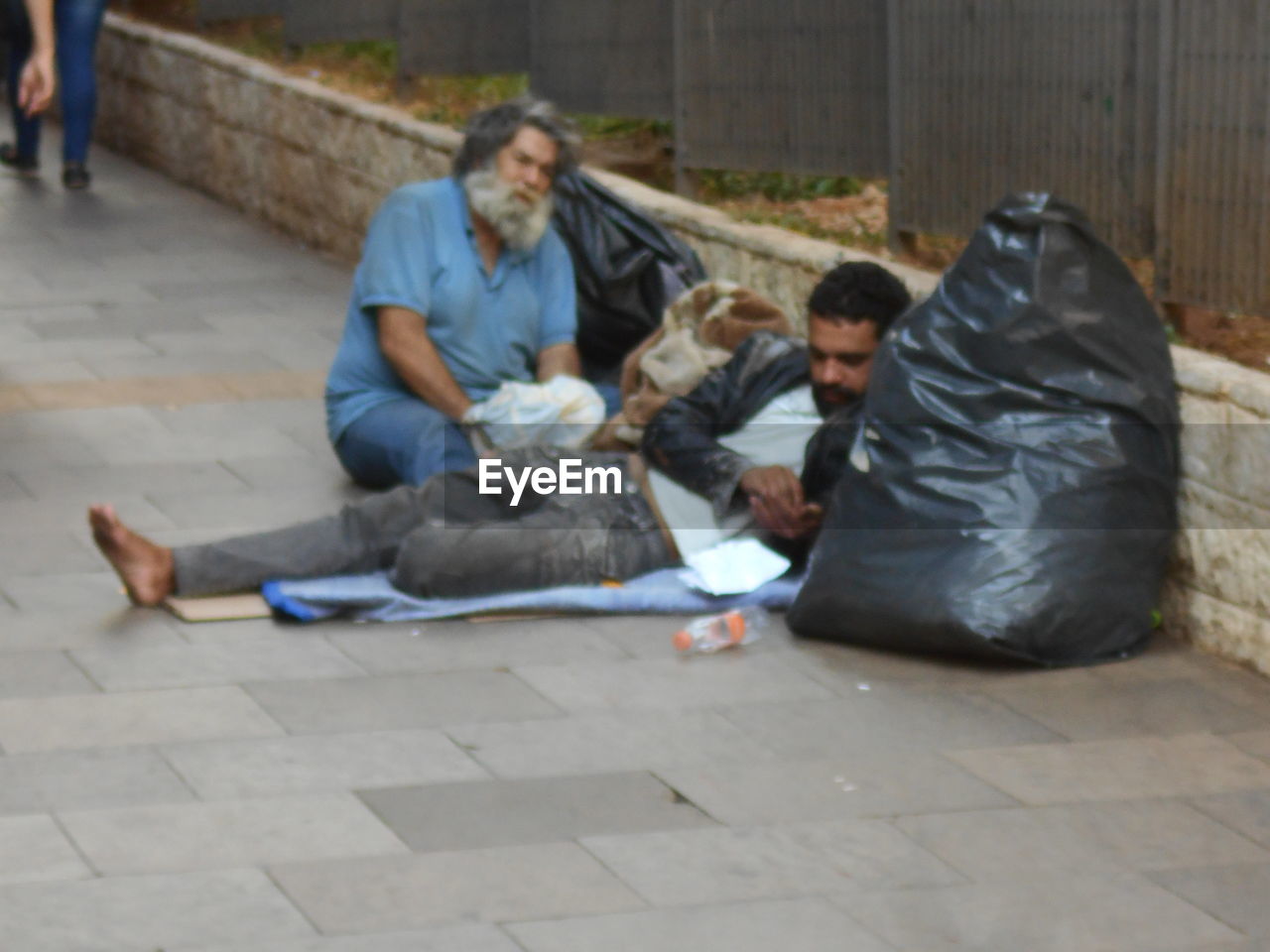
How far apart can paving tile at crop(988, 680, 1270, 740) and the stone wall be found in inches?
9.7

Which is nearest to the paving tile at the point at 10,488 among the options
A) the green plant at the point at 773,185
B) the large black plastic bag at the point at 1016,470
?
the large black plastic bag at the point at 1016,470

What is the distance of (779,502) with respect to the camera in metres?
5.79

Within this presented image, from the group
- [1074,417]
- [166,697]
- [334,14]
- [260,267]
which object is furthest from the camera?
[334,14]

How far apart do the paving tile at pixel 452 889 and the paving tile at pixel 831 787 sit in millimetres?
Answer: 408

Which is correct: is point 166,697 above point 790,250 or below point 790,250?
below

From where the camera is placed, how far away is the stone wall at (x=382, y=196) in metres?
5.30

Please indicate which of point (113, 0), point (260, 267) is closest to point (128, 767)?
point (260, 267)

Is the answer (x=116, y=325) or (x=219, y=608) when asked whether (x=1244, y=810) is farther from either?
(x=116, y=325)

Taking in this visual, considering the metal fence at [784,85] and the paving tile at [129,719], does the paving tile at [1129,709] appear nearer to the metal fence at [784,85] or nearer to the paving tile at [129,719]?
the paving tile at [129,719]

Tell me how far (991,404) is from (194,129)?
924 centimetres

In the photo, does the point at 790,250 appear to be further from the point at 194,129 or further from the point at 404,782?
the point at 194,129

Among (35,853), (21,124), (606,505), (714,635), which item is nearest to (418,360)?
(606,505)

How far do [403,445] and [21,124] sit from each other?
7689 mm

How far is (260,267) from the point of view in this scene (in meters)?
11.5
